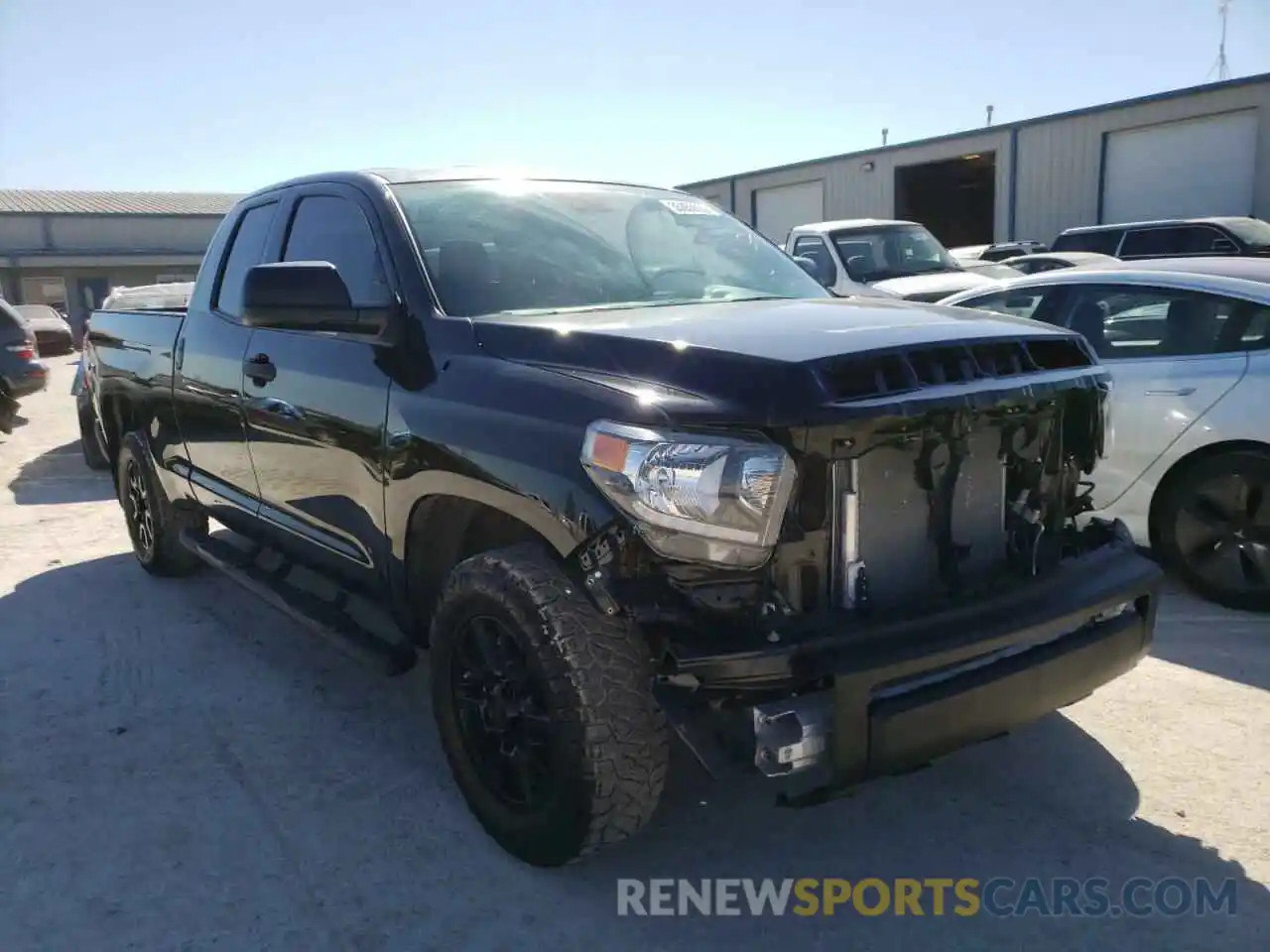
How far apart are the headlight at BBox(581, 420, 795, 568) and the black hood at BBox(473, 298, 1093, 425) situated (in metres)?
0.10

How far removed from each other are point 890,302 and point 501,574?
5.52 feet

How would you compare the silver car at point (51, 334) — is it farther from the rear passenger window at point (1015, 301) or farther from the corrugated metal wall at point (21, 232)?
the rear passenger window at point (1015, 301)

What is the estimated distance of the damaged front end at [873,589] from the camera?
2250mm

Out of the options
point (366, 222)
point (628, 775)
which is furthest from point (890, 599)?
point (366, 222)

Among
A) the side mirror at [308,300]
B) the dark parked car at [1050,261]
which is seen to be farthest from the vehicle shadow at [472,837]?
the dark parked car at [1050,261]

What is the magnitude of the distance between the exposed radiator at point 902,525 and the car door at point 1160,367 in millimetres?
2178

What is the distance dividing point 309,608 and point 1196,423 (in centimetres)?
392

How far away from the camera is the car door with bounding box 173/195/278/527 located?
4219 millimetres

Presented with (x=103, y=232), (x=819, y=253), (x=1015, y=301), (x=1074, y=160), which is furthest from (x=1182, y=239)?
(x=103, y=232)

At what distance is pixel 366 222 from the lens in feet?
11.6

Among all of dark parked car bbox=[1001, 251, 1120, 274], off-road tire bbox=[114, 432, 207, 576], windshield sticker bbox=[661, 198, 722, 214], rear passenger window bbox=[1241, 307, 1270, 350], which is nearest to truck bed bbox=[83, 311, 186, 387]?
off-road tire bbox=[114, 432, 207, 576]

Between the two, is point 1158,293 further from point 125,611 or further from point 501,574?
point 125,611

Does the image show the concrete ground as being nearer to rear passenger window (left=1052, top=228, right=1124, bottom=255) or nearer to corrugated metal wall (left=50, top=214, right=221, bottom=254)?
rear passenger window (left=1052, top=228, right=1124, bottom=255)

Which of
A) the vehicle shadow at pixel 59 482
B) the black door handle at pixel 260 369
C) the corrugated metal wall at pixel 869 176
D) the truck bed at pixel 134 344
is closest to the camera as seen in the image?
the black door handle at pixel 260 369
